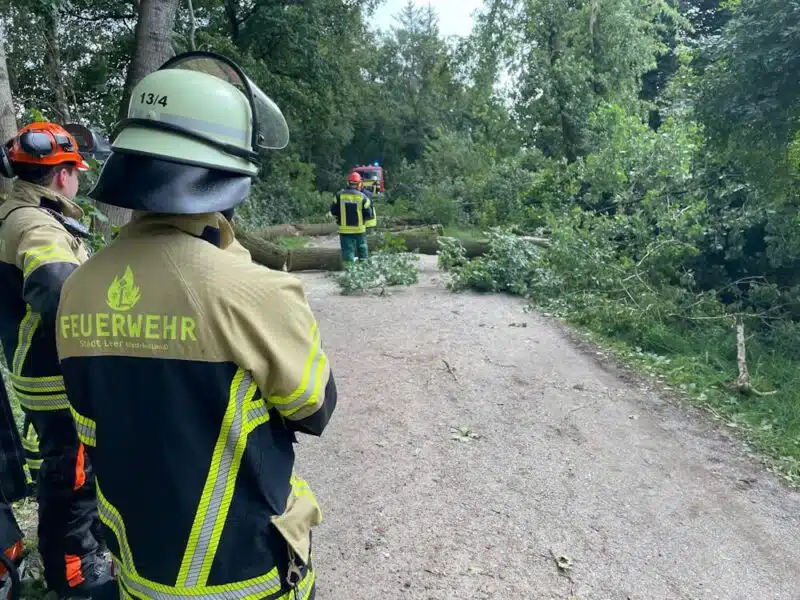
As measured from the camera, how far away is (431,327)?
26.5 feet

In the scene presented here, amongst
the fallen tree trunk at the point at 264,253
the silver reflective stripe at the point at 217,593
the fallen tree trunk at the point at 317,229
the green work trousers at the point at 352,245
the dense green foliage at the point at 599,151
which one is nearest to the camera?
the silver reflective stripe at the point at 217,593

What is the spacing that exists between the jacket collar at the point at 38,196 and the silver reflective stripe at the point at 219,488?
1943mm

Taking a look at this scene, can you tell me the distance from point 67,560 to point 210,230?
2051 millimetres

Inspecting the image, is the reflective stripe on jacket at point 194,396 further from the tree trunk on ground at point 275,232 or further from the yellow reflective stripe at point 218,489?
the tree trunk on ground at point 275,232

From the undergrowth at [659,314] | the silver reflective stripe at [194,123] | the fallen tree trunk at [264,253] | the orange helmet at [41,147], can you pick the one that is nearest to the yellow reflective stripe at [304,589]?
the silver reflective stripe at [194,123]

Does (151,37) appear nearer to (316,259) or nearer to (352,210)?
(352,210)

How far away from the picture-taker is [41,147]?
279cm

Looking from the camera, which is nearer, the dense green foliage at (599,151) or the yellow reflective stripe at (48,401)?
the yellow reflective stripe at (48,401)

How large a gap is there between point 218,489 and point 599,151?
42.0 ft

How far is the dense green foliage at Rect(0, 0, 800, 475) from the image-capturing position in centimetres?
632

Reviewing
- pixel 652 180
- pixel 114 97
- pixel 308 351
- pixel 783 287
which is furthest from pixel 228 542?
pixel 114 97

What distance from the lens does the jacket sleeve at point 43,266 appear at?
245 cm

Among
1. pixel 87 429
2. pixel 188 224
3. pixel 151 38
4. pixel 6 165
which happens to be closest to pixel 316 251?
pixel 151 38

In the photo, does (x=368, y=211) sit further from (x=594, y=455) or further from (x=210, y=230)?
(x=210, y=230)
